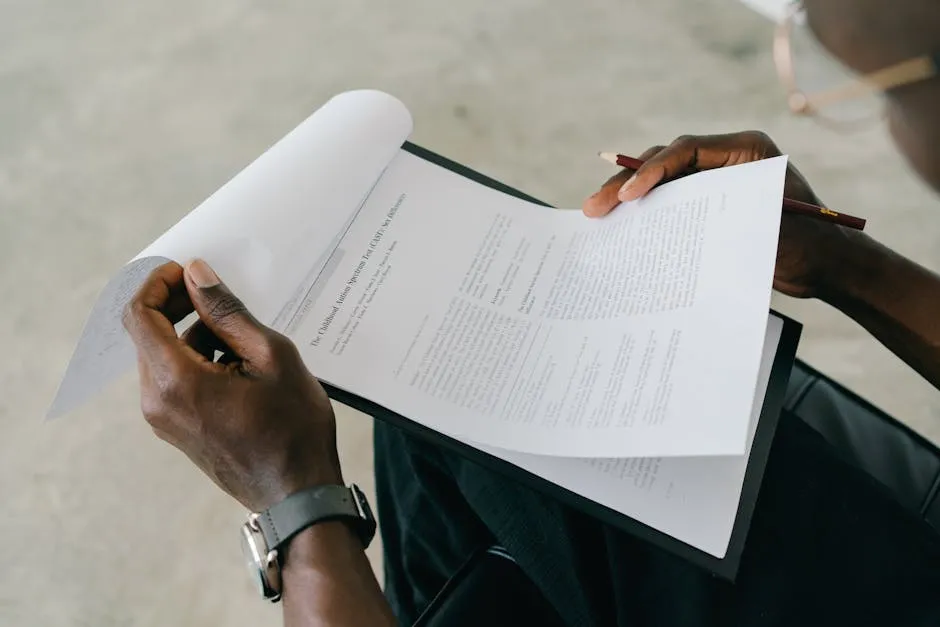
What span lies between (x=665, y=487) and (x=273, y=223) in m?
0.39

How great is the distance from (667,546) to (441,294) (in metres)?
0.28

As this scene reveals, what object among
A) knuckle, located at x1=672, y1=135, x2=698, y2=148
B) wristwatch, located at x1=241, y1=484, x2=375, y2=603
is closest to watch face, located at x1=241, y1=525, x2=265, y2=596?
wristwatch, located at x1=241, y1=484, x2=375, y2=603

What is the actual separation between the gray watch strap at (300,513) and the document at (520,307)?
9cm

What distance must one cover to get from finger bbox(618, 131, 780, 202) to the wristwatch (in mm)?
379

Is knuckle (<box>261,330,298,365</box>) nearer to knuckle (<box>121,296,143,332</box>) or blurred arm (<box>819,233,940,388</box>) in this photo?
knuckle (<box>121,296,143,332</box>)

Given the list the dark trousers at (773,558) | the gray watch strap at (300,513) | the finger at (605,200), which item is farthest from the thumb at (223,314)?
the finger at (605,200)

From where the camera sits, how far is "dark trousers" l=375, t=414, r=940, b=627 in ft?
2.19

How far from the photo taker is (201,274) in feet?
2.02

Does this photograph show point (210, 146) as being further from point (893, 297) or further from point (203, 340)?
point (893, 297)

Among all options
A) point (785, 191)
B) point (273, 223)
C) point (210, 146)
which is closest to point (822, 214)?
point (785, 191)

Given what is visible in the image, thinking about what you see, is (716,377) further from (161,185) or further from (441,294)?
(161,185)

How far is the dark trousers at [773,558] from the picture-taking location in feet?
2.19

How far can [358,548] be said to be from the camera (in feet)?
1.98

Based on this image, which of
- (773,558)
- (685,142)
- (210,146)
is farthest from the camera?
(210,146)
